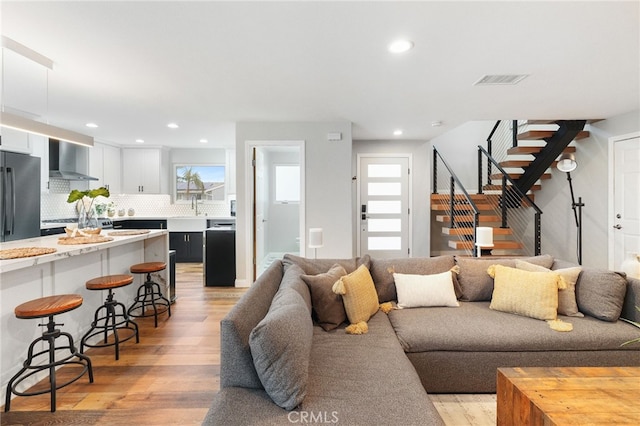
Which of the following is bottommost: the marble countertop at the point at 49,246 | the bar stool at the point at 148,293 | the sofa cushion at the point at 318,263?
the bar stool at the point at 148,293

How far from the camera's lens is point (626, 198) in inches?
163

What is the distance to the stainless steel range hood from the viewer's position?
5031mm

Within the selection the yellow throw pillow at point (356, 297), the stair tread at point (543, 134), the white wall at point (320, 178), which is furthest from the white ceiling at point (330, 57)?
the yellow throw pillow at point (356, 297)

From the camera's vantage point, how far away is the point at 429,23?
2.02m

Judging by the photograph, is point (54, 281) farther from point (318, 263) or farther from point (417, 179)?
point (417, 179)

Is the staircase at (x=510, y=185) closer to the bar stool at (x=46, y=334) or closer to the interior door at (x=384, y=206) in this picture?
the interior door at (x=384, y=206)

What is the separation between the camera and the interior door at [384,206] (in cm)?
592

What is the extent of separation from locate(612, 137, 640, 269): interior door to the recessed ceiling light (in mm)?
3939

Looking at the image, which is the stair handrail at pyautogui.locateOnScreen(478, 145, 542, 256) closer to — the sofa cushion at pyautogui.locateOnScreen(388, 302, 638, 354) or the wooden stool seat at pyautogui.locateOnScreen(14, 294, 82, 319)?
the sofa cushion at pyautogui.locateOnScreen(388, 302, 638, 354)

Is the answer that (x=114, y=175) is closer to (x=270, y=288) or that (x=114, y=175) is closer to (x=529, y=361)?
(x=270, y=288)

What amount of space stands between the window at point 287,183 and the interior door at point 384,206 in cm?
165

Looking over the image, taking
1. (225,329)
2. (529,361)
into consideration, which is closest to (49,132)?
(225,329)

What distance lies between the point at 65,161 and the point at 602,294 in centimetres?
730

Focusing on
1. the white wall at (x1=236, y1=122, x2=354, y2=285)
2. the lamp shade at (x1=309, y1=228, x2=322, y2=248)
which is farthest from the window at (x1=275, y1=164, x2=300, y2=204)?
the lamp shade at (x1=309, y1=228, x2=322, y2=248)
